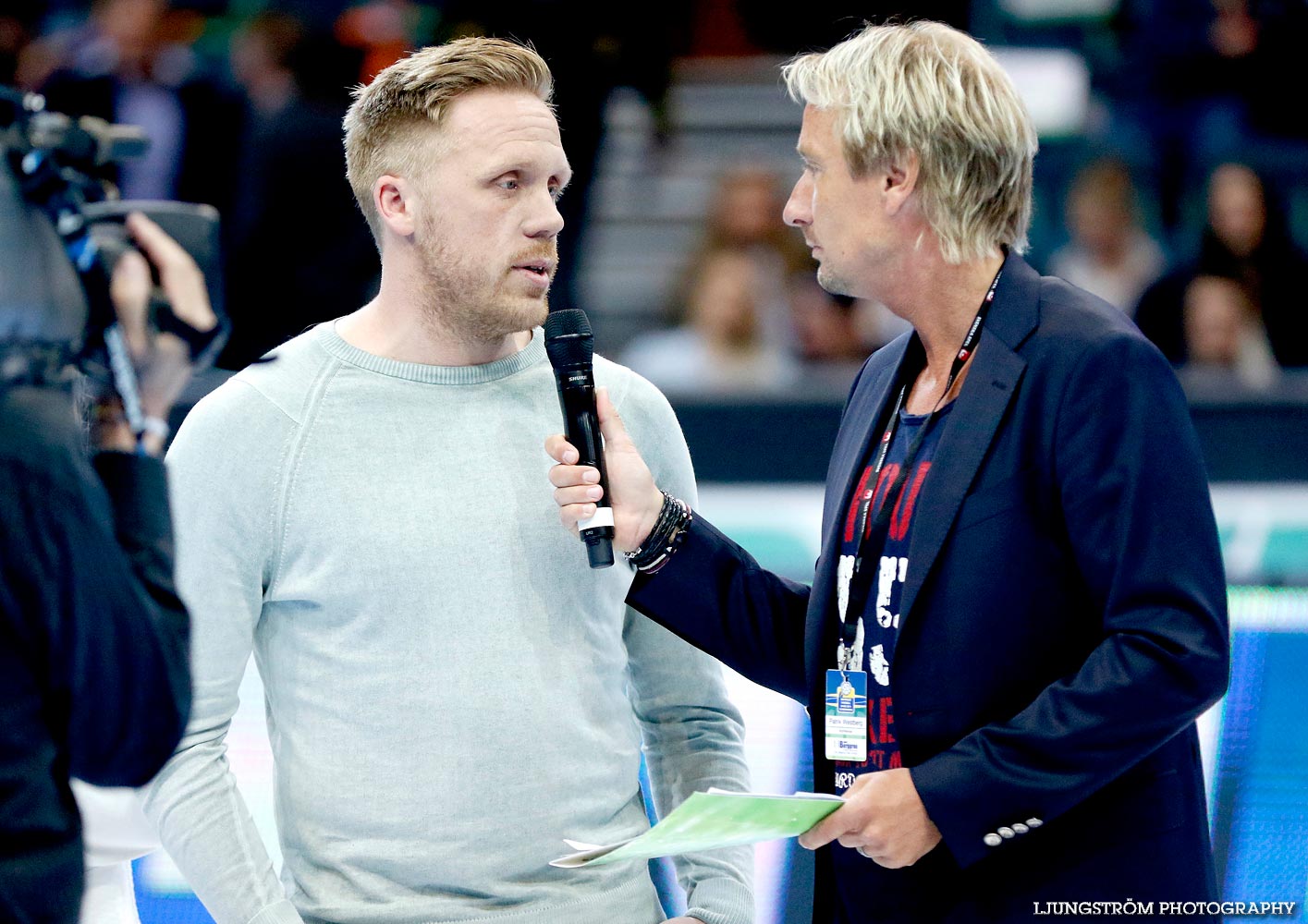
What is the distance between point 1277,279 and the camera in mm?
6051

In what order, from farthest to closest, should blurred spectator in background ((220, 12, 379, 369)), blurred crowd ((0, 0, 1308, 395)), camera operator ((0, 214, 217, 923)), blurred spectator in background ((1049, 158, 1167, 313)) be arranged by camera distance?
blurred spectator in background ((1049, 158, 1167, 313))
blurred crowd ((0, 0, 1308, 395))
blurred spectator in background ((220, 12, 379, 369))
camera operator ((0, 214, 217, 923))

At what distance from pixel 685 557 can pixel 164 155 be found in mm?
4918

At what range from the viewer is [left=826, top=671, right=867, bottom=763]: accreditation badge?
1.96 m

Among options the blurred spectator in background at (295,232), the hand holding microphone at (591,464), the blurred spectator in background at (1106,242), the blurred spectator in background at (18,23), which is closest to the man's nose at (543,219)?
the hand holding microphone at (591,464)

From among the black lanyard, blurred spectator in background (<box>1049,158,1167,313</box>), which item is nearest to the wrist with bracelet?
the black lanyard

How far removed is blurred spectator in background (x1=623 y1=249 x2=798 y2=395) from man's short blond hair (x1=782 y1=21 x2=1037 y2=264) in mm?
3377

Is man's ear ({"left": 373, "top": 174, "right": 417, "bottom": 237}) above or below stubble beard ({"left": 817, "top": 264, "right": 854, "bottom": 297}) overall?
above

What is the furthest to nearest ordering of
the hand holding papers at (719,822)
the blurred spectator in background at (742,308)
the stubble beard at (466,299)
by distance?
the blurred spectator in background at (742,308), the stubble beard at (466,299), the hand holding papers at (719,822)

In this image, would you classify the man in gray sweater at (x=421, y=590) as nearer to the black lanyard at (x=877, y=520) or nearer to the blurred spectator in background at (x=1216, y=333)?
the black lanyard at (x=877, y=520)

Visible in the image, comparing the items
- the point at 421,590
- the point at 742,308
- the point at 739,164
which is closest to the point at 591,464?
the point at 421,590

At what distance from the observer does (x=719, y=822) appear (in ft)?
5.47

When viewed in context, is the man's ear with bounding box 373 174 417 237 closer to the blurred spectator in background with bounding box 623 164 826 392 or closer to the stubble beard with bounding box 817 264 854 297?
the stubble beard with bounding box 817 264 854 297

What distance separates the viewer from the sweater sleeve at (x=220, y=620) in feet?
6.34

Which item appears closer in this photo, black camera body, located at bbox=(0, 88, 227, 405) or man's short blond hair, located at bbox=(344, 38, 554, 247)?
black camera body, located at bbox=(0, 88, 227, 405)
